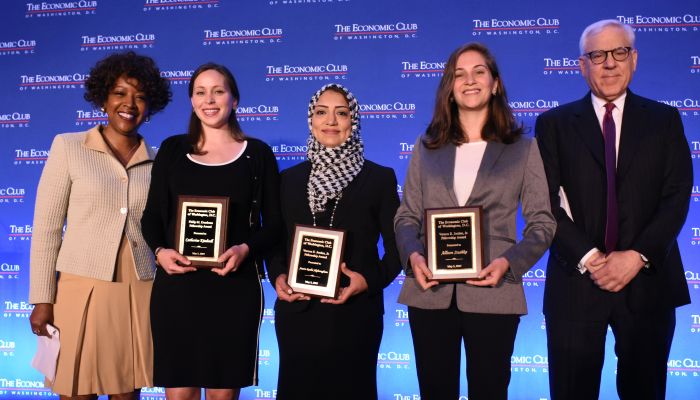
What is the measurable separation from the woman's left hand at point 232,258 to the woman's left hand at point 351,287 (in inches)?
14.4

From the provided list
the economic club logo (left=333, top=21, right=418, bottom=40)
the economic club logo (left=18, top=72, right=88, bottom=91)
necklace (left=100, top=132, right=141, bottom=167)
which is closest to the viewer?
necklace (left=100, top=132, right=141, bottom=167)

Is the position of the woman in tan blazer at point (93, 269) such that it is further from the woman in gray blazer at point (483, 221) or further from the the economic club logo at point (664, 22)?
the the economic club logo at point (664, 22)

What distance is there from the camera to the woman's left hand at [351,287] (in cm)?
266

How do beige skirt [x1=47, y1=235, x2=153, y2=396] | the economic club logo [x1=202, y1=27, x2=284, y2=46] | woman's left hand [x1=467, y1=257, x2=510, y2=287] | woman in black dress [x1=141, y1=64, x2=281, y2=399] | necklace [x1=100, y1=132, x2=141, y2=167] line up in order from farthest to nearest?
the economic club logo [x1=202, y1=27, x2=284, y2=46], necklace [x1=100, y1=132, x2=141, y2=167], beige skirt [x1=47, y1=235, x2=153, y2=396], woman in black dress [x1=141, y1=64, x2=281, y2=399], woman's left hand [x1=467, y1=257, x2=510, y2=287]

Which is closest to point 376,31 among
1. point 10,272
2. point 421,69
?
point 421,69

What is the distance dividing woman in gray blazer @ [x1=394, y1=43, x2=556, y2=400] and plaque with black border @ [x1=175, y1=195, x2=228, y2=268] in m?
0.70

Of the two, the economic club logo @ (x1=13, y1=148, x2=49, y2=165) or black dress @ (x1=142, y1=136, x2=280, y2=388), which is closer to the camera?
black dress @ (x1=142, y1=136, x2=280, y2=388)

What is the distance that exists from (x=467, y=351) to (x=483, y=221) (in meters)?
0.47

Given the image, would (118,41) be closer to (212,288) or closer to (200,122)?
(200,122)

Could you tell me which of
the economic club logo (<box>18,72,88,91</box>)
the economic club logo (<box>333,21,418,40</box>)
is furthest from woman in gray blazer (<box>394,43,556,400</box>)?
the economic club logo (<box>18,72,88,91</box>)

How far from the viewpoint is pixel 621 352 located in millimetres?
2729

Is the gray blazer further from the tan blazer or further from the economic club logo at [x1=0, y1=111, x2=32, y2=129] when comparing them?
the economic club logo at [x1=0, y1=111, x2=32, y2=129]

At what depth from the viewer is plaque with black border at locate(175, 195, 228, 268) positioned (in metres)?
2.66

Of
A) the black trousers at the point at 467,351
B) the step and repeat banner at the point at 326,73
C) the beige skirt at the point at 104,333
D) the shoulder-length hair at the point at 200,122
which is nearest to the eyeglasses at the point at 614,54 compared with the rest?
the black trousers at the point at 467,351
